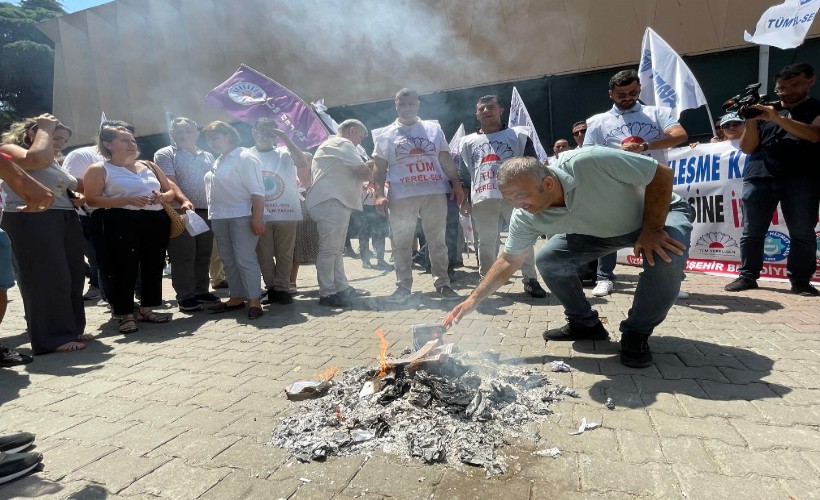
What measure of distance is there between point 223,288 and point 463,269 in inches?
136

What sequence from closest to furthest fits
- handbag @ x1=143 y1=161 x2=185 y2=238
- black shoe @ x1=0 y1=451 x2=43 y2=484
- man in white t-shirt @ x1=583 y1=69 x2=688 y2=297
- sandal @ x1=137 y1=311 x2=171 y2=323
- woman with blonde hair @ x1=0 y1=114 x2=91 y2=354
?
1. black shoe @ x1=0 y1=451 x2=43 y2=484
2. woman with blonde hair @ x1=0 y1=114 x2=91 y2=354
3. man in white t-shirt @ x1=583 y1=69 x2=688 y2=297
4. handbag @ x1=143 y1=161 x2=185 y2=238
5. sandal @ x1=137 y1=311 x2=171 y2=323

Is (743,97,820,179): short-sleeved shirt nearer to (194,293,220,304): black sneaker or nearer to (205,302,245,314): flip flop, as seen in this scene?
(205,302,245,314): flip flop

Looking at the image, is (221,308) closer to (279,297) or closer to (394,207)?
(279,297)

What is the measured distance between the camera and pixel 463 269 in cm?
676

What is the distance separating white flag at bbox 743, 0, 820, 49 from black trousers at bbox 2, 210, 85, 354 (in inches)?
279

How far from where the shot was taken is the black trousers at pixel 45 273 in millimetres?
3473

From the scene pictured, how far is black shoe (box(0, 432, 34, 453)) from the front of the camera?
197 centimetres

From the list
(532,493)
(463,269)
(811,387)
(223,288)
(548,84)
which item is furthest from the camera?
(548,84)

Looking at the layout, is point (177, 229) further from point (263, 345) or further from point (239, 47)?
point (239, 47)

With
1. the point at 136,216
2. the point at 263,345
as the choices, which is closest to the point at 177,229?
the point at 136,216

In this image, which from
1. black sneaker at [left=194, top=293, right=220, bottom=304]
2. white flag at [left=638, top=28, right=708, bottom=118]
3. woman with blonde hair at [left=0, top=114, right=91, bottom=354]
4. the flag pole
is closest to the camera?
woman with blonde hair at [left=0, top=114, right=91, bottom=354]

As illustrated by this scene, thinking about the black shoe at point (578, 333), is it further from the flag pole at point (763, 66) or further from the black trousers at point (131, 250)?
the flag pole at point (763, 66)

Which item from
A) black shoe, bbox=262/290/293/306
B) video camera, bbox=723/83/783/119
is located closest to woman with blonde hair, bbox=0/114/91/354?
black shoe, bbox=262/290/293/306

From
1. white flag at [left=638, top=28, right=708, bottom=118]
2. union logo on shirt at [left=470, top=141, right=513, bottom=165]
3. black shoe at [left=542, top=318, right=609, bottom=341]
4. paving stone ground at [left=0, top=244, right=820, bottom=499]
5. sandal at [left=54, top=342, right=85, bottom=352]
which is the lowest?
paving stone ground at [left=0, top=244, right=820, bottom=499]
